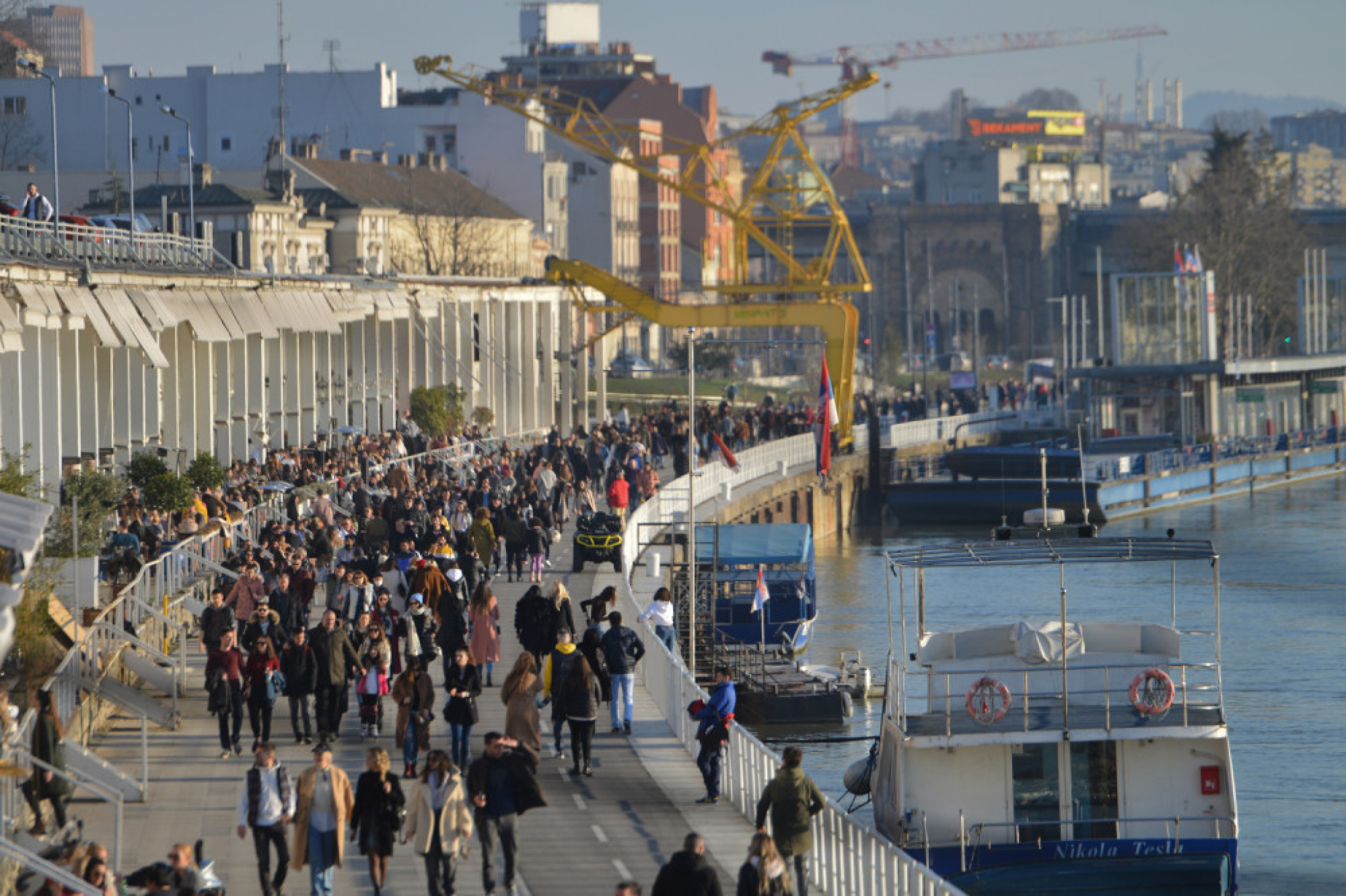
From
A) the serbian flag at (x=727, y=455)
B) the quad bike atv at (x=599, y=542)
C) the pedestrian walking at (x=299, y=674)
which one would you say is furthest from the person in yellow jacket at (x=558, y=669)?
the serbian flag at (x=727, y=455)

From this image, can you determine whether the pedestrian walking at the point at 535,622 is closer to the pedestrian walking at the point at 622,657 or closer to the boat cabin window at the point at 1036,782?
the pedestrian walking at the point at 622,657

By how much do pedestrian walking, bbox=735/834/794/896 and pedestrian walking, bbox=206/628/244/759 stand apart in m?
7.73

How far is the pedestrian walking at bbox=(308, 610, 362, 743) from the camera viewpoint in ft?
75.4

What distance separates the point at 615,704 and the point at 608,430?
106ft

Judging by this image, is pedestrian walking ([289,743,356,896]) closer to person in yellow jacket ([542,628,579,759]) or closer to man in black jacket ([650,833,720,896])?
man in black jacket ([650,833,720,896])

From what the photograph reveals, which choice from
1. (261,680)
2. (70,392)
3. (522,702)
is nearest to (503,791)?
(522,702)

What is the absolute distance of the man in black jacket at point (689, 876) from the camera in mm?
15484

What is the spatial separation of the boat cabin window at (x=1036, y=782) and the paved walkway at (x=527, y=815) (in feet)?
8.94

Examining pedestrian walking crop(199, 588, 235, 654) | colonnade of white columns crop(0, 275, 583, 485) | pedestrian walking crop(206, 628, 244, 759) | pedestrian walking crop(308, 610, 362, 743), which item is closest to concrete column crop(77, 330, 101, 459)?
colonnade of white columns crop(0, 275, 583, 485)

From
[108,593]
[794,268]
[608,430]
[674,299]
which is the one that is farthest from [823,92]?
[674,299]

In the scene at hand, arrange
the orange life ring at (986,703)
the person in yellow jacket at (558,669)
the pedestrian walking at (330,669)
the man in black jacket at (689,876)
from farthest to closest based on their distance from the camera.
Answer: the pedestrian walking at (330,669), the person in yellow jacket at (558,669), the orange life ring at (986,703), the man in black jacket at (689,876)

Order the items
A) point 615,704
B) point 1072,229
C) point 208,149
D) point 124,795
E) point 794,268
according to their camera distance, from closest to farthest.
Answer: point 124,795 < point 615,704 < point 794,268 < point 208,149 < point 1072,229

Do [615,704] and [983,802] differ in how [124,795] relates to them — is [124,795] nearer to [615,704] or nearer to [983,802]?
[615,704]

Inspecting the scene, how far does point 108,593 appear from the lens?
26.5 meters
